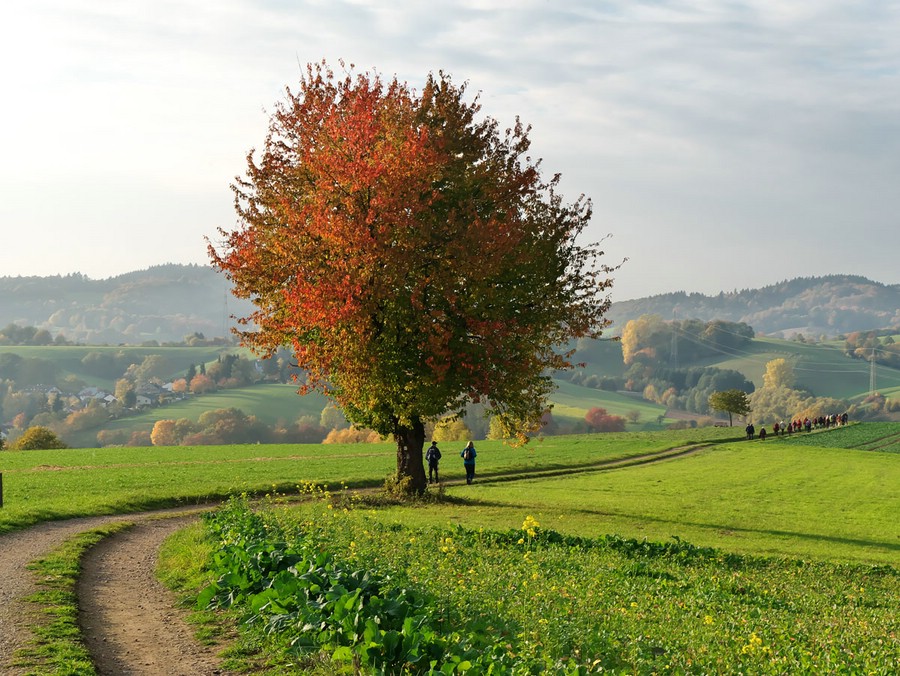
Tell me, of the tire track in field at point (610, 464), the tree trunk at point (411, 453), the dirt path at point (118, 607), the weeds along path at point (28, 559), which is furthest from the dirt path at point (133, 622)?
the tire track in field at point (610, 464)

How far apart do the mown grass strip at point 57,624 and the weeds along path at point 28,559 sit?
0.53 ft

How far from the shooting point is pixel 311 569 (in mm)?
13133

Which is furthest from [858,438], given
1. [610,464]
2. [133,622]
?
[133,622]

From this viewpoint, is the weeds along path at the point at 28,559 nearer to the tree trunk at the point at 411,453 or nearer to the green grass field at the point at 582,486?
the green grass field at the point at 582,486

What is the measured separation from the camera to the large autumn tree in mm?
31859

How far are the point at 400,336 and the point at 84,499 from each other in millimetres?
14360

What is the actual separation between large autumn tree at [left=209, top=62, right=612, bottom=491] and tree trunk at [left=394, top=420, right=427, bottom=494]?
0.21 ft

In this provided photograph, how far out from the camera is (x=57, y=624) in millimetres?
14391

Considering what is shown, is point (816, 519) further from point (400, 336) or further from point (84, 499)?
point (84, 499)

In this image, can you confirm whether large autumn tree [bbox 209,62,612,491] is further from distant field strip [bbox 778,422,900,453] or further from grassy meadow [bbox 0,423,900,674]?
distant field strip [bbox 778,422,900,453]

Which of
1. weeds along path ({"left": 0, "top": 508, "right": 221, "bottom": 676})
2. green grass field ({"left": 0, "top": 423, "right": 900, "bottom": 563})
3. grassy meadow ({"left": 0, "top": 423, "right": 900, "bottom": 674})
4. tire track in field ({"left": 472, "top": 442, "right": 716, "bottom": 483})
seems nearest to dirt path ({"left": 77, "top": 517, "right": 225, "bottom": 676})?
weeds along path ({"left": 0, "top": 508, "right": 221, "bottom": 676})

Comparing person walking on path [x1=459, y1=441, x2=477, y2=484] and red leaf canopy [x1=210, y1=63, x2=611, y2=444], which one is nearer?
red leaf canopy [x1=210, y1=63, x2=611, y2=444]

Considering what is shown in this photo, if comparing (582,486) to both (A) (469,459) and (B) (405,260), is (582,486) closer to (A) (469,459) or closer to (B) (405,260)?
(A) (469,459)

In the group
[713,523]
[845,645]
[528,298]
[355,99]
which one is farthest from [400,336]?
[845,645]
